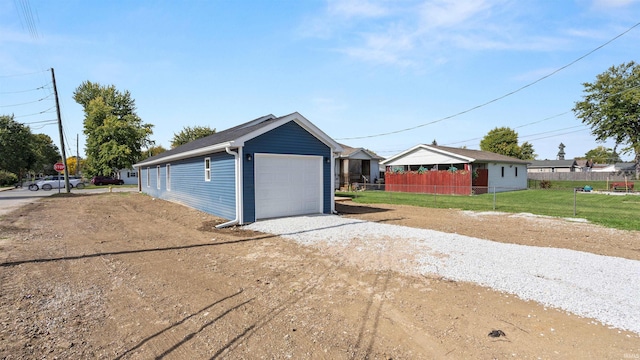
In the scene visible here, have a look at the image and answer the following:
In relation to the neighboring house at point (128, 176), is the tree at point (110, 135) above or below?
above

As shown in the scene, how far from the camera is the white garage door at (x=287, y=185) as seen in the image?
1071 centimetres

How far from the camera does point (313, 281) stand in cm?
497

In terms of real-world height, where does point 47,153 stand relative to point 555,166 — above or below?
above

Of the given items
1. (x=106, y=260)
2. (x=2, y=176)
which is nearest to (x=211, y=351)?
(x=106, y=260)

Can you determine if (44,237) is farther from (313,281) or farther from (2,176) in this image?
(2,176)

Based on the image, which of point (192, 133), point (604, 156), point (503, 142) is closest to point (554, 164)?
point (503, 142)

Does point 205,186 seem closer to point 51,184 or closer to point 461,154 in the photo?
point 461,154

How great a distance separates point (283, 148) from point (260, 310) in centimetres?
763

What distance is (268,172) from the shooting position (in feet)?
35.5

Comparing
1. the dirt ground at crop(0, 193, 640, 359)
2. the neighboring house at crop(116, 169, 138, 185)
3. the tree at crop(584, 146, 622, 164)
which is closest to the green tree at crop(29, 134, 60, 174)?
the neighboring house at crop(116, 169, 138, 185)

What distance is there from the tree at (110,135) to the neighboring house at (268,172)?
34.0 m

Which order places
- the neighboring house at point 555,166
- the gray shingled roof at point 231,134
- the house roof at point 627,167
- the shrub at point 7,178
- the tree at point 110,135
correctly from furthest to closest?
the neighboring house at point 555,166
the house roof at point 627,167
the shrub at point 7,178
the tree at point 110,135
the gray shingled roof at point 231,134

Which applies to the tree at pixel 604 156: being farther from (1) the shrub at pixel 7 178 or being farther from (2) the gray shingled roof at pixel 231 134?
(1) the shrub at pixel 7 178

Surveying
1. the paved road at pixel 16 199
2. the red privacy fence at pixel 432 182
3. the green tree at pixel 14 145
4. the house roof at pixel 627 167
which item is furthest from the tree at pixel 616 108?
the green tree at pixel 14 145
